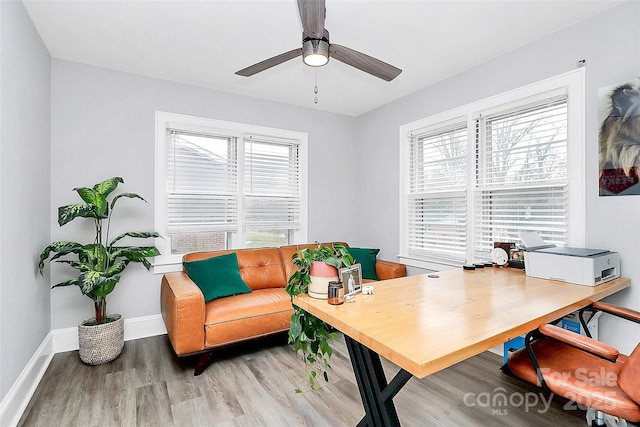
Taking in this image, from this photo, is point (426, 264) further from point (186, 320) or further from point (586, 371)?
point (186, 320)

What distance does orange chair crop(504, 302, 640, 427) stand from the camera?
1.18 m

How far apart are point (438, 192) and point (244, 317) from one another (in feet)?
7.82

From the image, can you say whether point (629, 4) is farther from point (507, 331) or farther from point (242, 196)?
point (242, 196)

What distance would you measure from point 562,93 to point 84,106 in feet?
13.6

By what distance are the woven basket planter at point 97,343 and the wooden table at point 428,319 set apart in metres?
2.00

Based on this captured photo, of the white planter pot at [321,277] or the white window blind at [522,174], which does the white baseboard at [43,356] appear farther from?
the white window blind at [522,174]

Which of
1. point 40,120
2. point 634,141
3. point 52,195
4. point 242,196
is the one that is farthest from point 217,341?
point 634,141

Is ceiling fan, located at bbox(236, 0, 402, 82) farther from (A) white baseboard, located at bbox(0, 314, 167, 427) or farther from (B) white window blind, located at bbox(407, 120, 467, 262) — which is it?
(A) white baseboard, located at bbox(0, 314, 167, 427)

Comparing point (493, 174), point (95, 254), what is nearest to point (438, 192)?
point (493, 174)

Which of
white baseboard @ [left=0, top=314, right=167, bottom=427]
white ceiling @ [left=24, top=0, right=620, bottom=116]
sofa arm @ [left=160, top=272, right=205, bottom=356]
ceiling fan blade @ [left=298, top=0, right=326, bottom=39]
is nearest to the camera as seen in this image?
ceiling fan blade @ [left=298, top=0, right=326, bottom=39]

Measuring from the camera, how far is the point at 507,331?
1.21m

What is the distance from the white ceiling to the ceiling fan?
17.2 inches

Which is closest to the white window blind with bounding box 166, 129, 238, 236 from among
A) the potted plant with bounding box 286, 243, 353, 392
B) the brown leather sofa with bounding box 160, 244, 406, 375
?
the brown leather sofa with bounding box 160, 244, 406, 375

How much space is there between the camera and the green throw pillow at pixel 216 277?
282 cm
